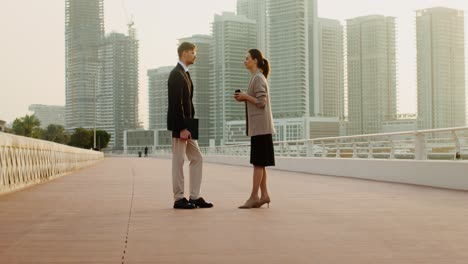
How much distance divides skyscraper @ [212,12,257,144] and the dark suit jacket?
139909 millimetres

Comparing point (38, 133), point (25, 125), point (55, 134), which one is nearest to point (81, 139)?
point (55, 134)

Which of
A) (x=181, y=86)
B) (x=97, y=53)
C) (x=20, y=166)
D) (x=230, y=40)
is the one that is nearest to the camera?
(x=181, y=86)

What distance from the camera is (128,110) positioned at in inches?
7800

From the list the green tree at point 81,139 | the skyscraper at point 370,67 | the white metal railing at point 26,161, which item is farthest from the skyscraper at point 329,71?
the white metal railing at point 26,161

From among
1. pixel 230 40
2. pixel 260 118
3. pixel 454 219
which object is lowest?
pixel 454 219

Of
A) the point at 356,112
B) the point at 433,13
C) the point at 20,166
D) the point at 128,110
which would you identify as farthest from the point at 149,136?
the point at 20,166

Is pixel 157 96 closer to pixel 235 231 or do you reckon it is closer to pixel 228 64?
pixel 228 64

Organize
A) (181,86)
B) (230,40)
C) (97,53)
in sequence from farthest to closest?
(97,53), (230,40), (181,86)

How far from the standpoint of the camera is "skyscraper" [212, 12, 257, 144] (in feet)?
496

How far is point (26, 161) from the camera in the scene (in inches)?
488

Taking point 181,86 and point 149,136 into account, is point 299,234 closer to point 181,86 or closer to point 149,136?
point 181,86

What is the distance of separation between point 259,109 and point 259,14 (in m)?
181

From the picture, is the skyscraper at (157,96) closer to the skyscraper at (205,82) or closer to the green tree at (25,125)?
the skyscraper at (205,82)

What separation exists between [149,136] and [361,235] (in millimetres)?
169349
